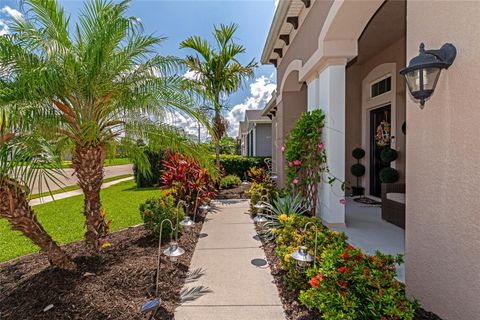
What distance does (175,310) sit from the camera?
9.94 feet

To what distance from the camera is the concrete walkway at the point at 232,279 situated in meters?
2.99

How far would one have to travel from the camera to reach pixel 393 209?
17.5ft

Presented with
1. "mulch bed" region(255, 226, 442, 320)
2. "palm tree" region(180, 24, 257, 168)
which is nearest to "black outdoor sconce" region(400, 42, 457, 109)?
"mulch bed" region(255, 226, 442, 320)

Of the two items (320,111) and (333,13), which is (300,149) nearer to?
(320,111)

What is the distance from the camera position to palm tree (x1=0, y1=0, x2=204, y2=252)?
3.40 meters

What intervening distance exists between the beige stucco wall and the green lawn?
587cm

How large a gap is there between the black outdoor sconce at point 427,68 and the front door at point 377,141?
595 cm

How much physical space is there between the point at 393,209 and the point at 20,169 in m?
6.25

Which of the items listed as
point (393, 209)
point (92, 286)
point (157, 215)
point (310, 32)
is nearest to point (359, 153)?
point (393, 209)

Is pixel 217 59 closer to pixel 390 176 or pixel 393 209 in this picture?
pixel 390 176

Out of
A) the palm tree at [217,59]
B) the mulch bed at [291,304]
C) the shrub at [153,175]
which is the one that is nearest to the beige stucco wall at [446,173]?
the mulch bed at [291,304]

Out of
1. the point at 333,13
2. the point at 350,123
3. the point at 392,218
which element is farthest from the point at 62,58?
the point at 350,123

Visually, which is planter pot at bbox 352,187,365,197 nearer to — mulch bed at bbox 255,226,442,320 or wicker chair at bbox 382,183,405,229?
wicker chair at bbox 382,183,405,229

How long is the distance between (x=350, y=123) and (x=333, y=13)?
17.0ft
